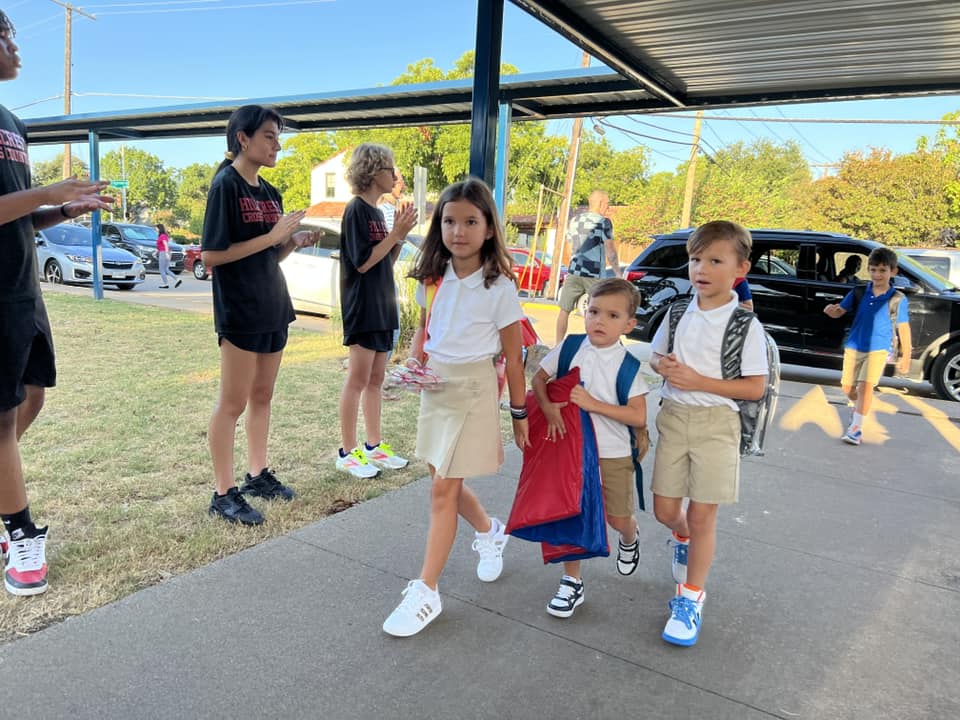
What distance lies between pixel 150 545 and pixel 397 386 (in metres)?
1.47

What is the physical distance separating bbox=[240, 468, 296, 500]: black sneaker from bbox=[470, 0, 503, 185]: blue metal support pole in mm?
2125

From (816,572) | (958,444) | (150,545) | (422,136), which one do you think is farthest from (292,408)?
(422,136)

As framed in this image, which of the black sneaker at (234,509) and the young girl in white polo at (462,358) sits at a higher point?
the young girl in white polo at (462,358)

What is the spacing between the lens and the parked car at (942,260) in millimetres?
10422

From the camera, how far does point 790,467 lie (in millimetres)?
4805

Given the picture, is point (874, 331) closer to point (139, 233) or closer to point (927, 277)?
point (927, 277)

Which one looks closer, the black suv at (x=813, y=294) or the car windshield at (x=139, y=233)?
the black suv at (x=813, y=294)

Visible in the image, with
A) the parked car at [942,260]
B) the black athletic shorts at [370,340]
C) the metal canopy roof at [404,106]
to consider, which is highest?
the metal canopy roof at [404,106]

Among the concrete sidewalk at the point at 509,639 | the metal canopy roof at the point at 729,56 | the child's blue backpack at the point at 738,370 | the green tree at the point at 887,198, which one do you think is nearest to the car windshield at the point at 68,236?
the metal canopy roof at the point at 729,56

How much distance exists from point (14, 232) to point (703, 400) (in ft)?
8.85

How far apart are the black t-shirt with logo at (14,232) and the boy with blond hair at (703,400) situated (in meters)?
2.47

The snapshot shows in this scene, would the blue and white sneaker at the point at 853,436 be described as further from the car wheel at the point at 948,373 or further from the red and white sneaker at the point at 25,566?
the red and white sneaker at the point at 25,566

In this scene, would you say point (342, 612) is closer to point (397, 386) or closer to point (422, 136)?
point (397, 386)

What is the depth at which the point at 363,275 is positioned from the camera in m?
3.99
